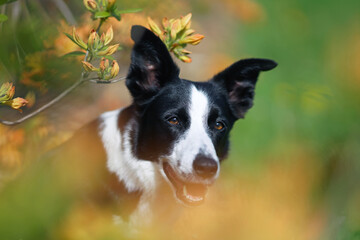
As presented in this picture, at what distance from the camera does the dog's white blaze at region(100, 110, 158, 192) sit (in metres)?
2.76

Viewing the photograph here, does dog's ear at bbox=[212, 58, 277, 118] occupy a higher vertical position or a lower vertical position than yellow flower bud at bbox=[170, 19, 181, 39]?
lower

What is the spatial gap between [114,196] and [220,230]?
818 mm

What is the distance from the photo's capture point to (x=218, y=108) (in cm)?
271

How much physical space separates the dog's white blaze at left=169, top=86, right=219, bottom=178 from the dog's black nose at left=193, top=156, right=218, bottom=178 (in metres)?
0.03

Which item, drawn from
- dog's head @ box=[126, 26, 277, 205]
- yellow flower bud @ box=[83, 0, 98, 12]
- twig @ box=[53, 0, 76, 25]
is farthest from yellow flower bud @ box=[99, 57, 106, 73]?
twig @ box=[53, 0, 76, 25]

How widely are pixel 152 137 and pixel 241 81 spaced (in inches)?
32.2

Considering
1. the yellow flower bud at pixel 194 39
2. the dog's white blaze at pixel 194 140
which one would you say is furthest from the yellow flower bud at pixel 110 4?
the dog's white blaze at pixel 194 140

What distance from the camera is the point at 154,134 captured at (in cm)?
272

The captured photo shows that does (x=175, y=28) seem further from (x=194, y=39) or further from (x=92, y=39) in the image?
(x=92, y=39)

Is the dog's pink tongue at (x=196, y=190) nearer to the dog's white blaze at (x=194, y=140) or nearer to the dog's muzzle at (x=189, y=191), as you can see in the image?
the dog's muzzle at (x=189, y=191)

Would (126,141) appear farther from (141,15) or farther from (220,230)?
(141,15)

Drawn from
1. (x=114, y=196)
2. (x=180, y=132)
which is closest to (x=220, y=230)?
(x=180, y=132)

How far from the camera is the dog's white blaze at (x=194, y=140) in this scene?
7.84 ft

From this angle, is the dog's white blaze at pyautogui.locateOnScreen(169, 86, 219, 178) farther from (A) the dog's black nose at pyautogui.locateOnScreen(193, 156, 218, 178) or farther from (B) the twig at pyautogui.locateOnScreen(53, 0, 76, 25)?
(B) the twig at pyautogui.locateOnScreen(53, 0, 76, 25)
